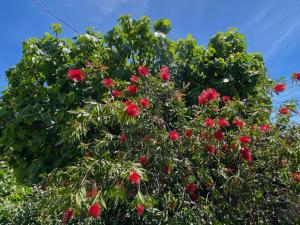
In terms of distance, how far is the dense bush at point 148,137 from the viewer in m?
3.52

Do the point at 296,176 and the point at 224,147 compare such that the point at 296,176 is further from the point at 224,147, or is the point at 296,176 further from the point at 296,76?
the point at 296,76

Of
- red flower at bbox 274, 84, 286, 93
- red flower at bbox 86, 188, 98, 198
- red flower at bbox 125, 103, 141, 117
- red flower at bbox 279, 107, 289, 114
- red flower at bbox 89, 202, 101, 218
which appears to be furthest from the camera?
red flower at bbox 274, 84, 286, 93

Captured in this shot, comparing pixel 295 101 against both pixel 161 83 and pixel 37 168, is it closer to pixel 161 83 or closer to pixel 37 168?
pixel 161 83

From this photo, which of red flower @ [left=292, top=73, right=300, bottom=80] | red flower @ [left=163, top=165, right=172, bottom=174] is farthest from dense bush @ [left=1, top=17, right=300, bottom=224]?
red flower @ [left=292, top=73, right=300, bottom=80]

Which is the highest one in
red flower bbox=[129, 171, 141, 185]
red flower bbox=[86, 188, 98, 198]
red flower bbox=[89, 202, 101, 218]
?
red flower bbox=[129, 171, 141, 185]

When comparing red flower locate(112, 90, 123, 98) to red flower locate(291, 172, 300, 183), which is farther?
red flower locate(112, 90, 123, 98)

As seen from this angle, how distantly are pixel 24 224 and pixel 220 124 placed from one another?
242cm

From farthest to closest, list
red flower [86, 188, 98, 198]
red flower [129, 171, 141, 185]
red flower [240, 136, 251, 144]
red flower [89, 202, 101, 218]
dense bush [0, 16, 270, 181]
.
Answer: dense bush [0, 16, 270, 181], red flower [240, 136, 251, 144], red flower [86, 188, 98, 198], red flower [129, 171, 141, 185], red flower [89, 202, 101, 218]

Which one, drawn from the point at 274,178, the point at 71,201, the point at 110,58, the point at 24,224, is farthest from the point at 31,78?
the point at 274,178

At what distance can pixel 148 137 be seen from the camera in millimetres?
3818

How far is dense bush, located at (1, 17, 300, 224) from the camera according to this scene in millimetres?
3523

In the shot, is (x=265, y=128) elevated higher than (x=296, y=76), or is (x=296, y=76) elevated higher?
(x=296, y=76)

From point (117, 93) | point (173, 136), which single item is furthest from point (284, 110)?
point (117, 93)

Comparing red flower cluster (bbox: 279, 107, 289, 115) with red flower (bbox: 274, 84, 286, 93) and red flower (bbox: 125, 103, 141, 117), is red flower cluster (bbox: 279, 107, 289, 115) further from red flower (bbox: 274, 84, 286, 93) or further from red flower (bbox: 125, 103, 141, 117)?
red flower (bbox: 125, 103, 141, 117)
